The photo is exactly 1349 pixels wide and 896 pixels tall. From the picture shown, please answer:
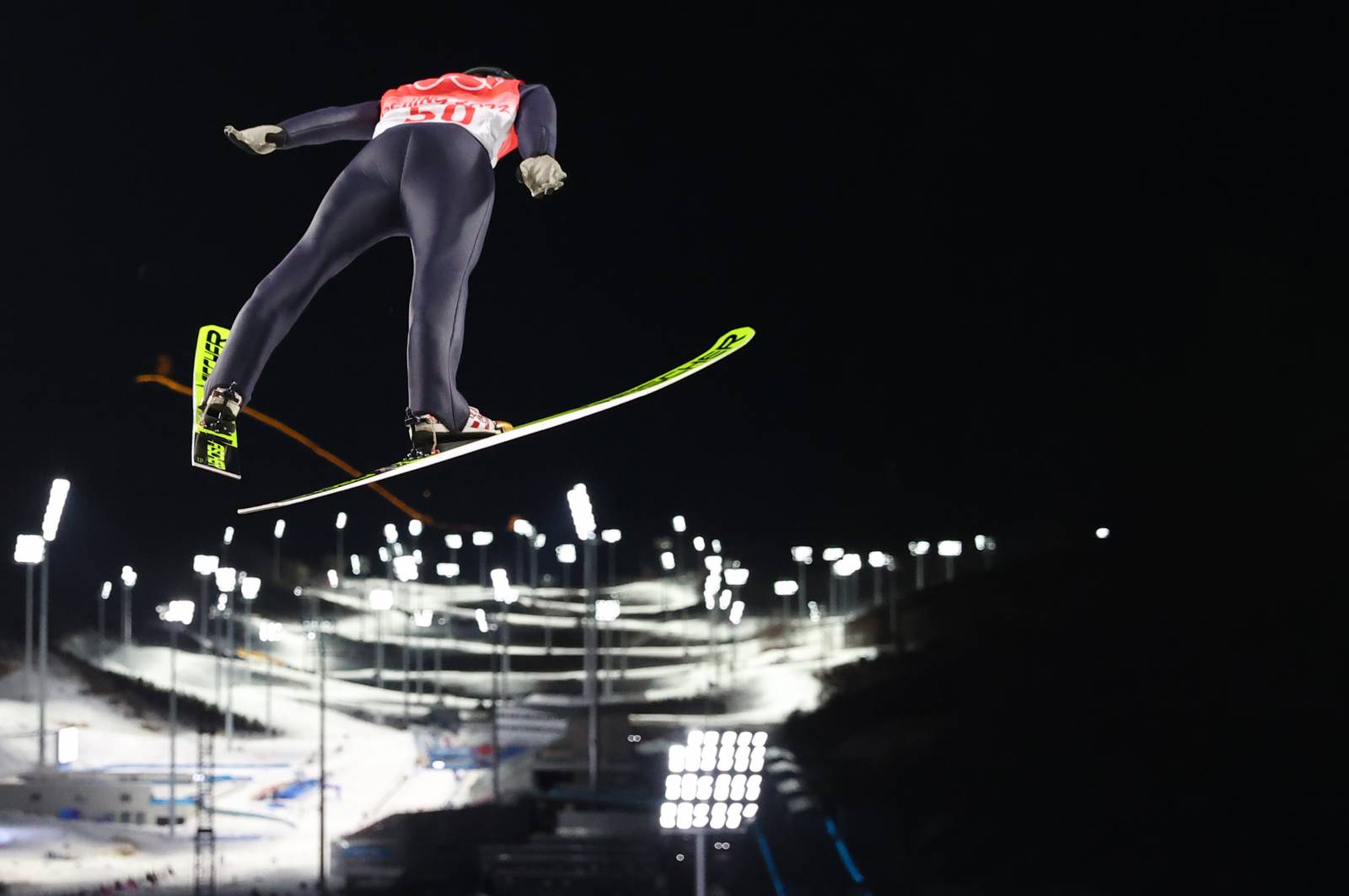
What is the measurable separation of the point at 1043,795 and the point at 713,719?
14215 millimetres

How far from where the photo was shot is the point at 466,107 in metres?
9.35

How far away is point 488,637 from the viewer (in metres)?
69.2

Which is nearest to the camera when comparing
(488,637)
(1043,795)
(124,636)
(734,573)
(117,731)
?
(1043,795)

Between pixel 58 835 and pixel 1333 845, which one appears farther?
pixel 58 835

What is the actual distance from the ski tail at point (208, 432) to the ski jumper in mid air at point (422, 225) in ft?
0.23

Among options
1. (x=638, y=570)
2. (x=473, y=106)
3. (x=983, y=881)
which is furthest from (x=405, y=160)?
(x=638, y=570)

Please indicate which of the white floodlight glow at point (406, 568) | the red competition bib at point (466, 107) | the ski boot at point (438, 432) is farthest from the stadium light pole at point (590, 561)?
the white floodlight glow at point (406, 568)

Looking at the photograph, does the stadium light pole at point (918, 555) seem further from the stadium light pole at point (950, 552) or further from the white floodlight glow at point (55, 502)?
the white floodlight glow at point (55, 502)

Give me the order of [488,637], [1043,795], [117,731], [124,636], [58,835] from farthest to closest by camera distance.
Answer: [488,637], [124,636], [117,731], [58,835], [1043,795]

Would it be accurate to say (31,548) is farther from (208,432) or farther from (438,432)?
(438,432)

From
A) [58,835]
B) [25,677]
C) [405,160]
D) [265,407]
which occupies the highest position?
[405,160]

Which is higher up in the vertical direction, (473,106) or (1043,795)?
(473,106)

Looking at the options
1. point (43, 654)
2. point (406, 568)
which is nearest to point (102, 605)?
point (406, 568)

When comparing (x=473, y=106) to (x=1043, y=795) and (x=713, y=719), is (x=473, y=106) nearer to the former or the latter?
(x=1043, y=795)
